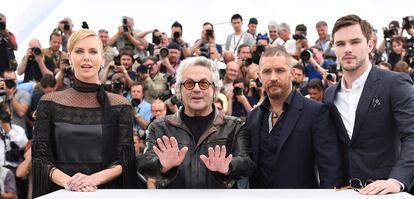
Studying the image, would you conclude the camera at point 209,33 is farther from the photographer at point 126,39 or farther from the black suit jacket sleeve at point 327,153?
the black suit jacket sleeve at point 327,153

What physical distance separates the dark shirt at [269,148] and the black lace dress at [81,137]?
24.1 inches

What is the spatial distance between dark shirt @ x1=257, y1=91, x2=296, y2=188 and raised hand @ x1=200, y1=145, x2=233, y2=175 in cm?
38

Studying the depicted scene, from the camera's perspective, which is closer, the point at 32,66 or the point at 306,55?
the point at 306,55

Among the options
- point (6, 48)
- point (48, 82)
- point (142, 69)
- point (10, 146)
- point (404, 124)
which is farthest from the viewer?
point (6, 48)

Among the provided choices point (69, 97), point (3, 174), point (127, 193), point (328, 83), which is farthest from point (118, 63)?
point (127, 193)

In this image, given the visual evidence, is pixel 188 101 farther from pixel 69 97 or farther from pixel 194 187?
pixel 69 97

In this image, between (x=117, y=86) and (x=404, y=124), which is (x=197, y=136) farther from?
(x=117, y=86)

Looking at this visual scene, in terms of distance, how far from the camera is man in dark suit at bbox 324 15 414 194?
9.29 ft

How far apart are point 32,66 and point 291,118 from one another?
211 inches

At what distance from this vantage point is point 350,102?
116 inches

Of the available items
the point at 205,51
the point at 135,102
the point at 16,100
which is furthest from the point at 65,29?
the point at 135,102

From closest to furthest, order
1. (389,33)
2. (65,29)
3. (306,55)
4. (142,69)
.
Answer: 1. (306,55)
2. (142,69)
3. (389,33)
4. (65,29)

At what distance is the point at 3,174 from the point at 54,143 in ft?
10.4

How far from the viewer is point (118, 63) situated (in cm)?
706
